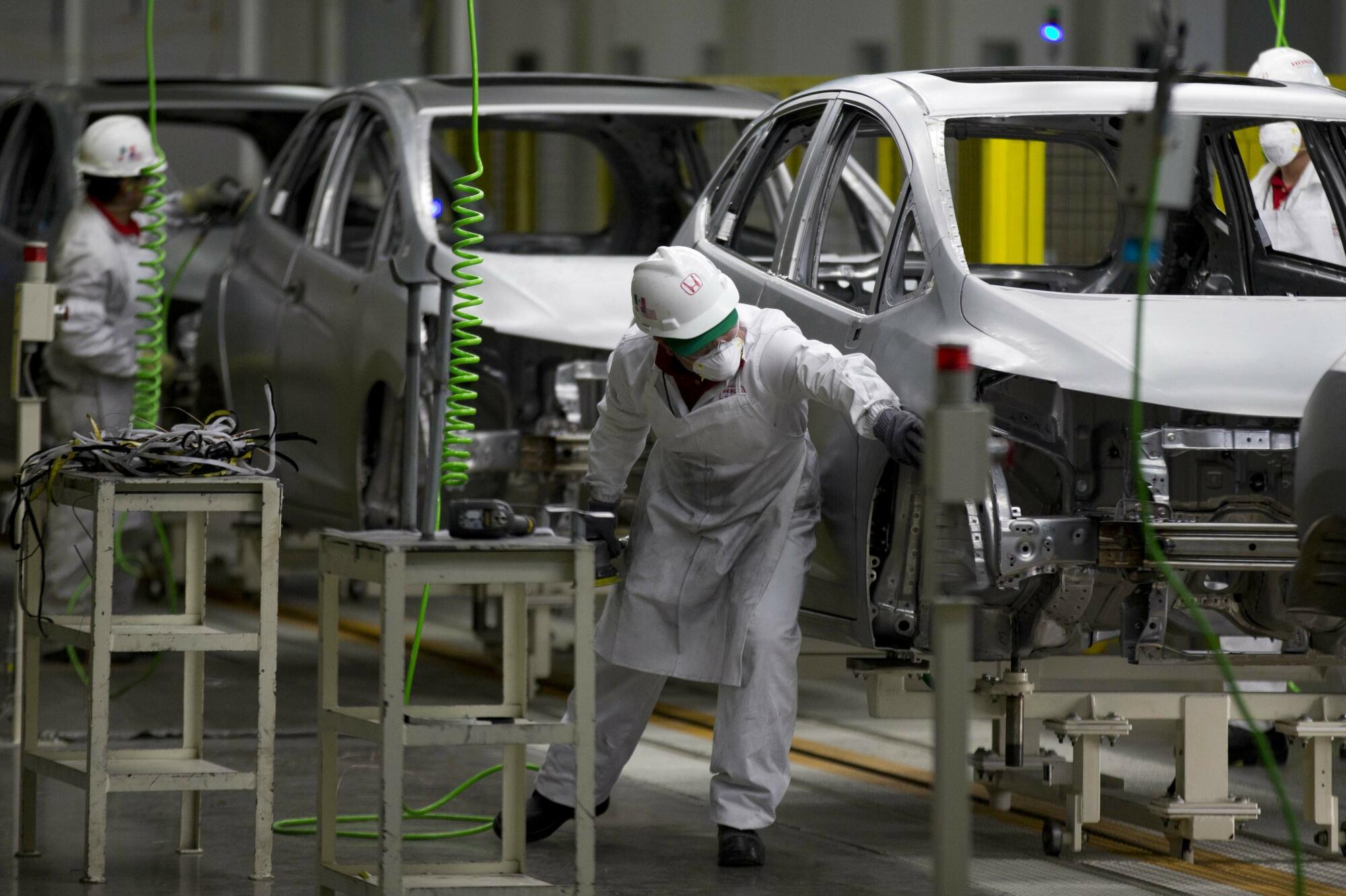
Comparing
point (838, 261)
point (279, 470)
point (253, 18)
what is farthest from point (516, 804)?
point (253, 18)

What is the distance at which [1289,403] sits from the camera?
4.87 m

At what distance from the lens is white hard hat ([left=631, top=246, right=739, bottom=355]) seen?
5145 mm

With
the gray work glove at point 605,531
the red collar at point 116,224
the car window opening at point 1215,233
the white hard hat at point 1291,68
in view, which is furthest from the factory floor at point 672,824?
the white hard hat at point 1291,68

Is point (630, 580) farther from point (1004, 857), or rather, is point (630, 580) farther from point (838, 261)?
point (838, 261)

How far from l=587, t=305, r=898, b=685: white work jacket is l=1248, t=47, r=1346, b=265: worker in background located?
5.46 ft

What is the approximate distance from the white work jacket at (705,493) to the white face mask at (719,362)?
8cm

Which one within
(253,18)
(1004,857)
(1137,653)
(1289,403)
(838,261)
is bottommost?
(1004,857)

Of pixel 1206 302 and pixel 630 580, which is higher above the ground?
pixel 1206 302

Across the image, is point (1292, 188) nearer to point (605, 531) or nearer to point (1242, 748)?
point (1242, 748)

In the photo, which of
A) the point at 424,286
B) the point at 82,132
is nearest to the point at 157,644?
the point at 424,286

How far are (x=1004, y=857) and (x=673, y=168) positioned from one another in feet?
12.4

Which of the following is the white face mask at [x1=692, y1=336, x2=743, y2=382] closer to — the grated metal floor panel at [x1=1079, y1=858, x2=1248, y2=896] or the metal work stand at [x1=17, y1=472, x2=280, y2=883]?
the metal work stand at [x1=17, y1=472, x2=280, y2=883]

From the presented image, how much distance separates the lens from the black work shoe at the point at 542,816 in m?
5.53

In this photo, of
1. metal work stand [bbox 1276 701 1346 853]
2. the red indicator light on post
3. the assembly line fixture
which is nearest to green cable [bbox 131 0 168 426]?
the assembly line fixture
